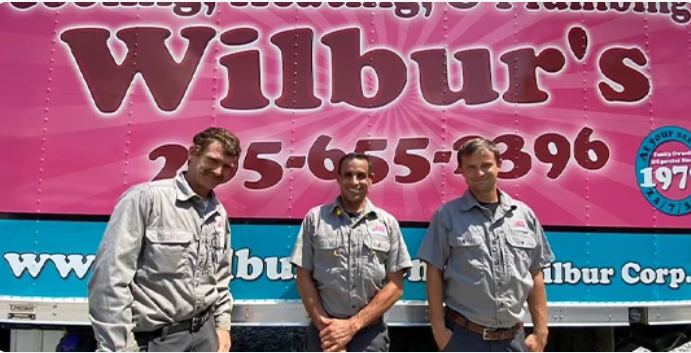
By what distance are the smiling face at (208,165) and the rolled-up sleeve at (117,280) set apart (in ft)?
0.97

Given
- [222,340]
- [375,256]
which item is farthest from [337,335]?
[222,340]

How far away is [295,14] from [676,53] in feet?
7.92

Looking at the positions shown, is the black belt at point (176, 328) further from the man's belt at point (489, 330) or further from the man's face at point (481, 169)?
the man's face at point (481, 169)

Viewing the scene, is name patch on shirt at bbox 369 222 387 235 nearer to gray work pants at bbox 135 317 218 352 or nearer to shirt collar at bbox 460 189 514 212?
shirt collar at bbox 460 189 514 212

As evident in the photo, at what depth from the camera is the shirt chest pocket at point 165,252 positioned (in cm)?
216

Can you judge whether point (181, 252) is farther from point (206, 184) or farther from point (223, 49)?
point (223, 49)

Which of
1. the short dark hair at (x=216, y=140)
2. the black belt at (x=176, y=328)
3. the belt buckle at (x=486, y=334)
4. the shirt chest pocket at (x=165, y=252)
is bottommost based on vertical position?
the belt buckle at (x=486, y=334)

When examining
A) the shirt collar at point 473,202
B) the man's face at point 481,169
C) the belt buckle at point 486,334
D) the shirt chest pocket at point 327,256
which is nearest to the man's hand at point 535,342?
the belt buckle at point 486,334

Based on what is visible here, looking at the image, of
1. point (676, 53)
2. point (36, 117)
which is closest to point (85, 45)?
point (36, 117)

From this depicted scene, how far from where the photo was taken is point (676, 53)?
10.1ft

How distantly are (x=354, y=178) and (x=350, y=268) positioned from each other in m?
0.46

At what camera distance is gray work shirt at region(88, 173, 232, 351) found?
2029mm

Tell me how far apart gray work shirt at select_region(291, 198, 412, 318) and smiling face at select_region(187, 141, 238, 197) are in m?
0.56

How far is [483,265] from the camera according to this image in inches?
94.5
